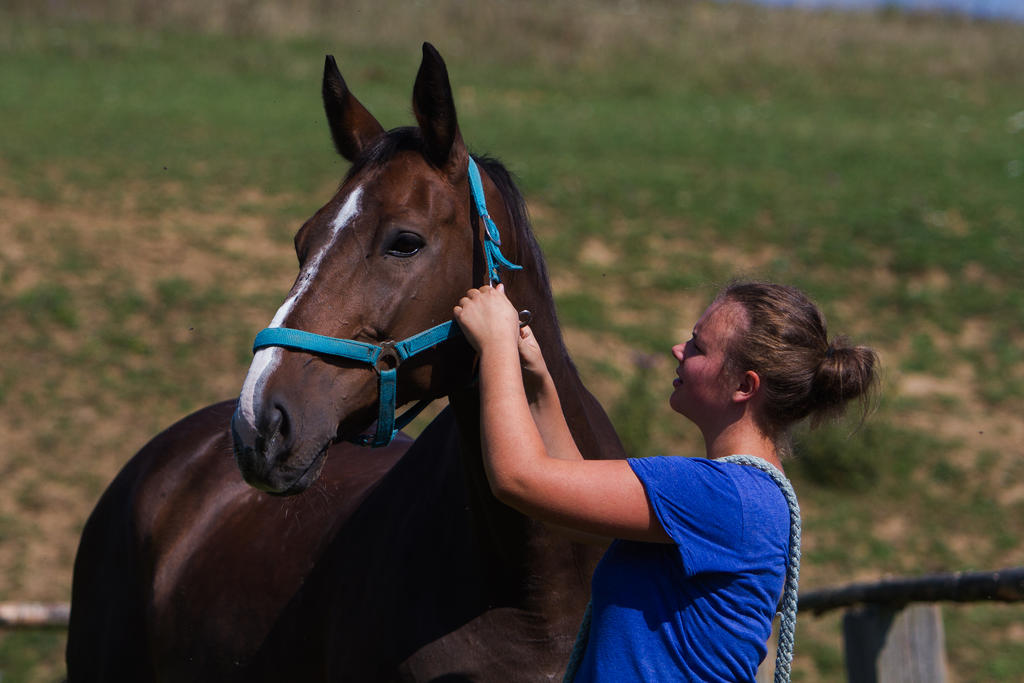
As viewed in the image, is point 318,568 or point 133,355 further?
point 133,355

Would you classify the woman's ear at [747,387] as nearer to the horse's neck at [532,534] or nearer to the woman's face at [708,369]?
the woman's face at [708,369]

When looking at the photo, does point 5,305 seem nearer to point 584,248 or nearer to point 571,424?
point 584,248

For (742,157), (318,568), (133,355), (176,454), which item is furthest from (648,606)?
(742,157)

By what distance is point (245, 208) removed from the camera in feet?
39.2

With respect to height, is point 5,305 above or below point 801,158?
below

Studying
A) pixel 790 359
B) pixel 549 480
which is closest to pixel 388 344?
pixel 549 480

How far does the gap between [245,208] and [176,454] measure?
844 cm

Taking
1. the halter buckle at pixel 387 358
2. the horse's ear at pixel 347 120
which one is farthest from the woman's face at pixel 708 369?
the horse's ear at pixel 347 120

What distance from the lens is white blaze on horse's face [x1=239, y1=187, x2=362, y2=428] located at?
6.46 ft

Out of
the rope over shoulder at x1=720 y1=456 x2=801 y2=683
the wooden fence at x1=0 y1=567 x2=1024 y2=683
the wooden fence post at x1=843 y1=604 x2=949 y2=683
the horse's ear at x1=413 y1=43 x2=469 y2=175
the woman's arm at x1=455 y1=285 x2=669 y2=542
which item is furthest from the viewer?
the wooden fence post at x1=843 y1=604 x2=949 y2=683

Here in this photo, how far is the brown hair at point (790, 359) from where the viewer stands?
2037mm

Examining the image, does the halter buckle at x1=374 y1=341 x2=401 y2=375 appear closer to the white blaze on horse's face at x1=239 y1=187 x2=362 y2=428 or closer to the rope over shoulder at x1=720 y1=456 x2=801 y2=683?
the white blaze on horse's face at x1=239 y1=187 x2=362 y2=428

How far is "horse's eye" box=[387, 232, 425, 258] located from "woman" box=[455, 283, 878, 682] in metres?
0.16

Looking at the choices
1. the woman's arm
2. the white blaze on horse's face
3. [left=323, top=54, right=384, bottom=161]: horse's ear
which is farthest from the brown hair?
[left=323, top=54, right=384, bottom=161]: horse's ear
